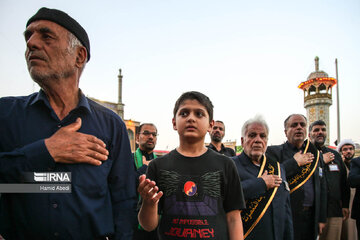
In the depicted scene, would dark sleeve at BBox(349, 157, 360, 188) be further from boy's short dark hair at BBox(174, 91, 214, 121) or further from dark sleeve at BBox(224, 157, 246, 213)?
boy's short dark hair at BBox(174, 91, 214, 121)

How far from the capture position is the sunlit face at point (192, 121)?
66.3 inches

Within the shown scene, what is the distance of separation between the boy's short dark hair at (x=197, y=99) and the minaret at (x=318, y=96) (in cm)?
1986

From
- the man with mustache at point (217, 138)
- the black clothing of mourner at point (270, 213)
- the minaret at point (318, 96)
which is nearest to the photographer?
the black clothing of mourner at point (270, 213)

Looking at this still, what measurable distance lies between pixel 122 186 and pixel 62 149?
1.40ft

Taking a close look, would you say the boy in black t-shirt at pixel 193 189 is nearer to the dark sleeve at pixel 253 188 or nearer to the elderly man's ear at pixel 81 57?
the dark sleeve at pixel 253 188

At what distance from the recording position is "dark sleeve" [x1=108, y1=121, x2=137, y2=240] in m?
1.33

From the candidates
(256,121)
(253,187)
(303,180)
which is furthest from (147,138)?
(303,180)

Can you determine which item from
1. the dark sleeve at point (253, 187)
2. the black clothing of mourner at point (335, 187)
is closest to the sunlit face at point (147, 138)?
the dark sleeve at point (253, 187)

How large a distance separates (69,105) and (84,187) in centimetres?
55

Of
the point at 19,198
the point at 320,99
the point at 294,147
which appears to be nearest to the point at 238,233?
the point at 19,198

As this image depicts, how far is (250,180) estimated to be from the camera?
90.7 inches

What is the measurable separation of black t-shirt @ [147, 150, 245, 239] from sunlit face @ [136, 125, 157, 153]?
2402mm

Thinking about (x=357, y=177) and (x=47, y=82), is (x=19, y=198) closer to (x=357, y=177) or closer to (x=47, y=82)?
(x=47, y=82)

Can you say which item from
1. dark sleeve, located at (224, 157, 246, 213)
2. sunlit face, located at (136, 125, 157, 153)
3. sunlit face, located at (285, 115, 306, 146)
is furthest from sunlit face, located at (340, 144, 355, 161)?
dark sleeve, located at (224, 157, 246, 213)
